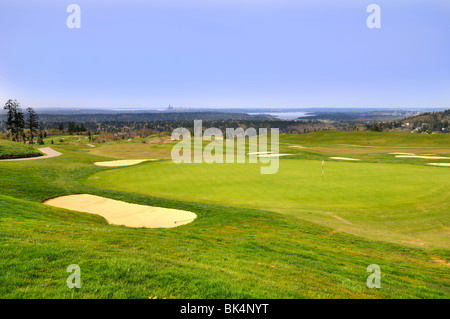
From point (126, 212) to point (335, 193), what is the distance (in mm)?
16827

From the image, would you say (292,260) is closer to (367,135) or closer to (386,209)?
(386,209)

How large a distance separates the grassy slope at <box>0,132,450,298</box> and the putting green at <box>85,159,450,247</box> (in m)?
3.11

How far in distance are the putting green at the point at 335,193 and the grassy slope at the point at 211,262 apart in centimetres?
311

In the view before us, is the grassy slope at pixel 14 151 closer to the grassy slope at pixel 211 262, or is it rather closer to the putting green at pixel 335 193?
the putting green at pixel 335 193

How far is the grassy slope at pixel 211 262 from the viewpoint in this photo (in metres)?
5.44

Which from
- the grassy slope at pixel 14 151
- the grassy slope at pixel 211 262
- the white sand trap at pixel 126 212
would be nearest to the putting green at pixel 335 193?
the grassy slope at pixel 211 262

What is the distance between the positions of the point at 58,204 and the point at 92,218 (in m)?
5.34

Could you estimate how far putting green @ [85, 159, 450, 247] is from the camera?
1541 cm

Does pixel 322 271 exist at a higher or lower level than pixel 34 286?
lower

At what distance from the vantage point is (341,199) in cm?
2064

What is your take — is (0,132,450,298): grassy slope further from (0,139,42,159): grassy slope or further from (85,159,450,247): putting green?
(0,139,42,159): grassy slope

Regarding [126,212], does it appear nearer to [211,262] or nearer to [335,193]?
[211,262]
